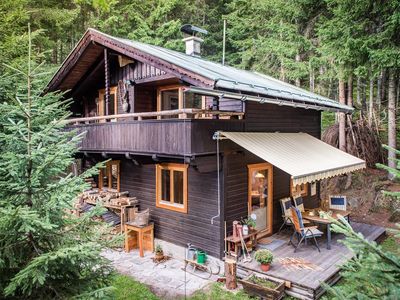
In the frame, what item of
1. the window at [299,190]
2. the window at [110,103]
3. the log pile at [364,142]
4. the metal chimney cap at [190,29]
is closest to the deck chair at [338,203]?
the window at [299,190]

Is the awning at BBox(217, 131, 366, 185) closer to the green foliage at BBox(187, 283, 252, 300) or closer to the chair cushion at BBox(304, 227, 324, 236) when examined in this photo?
the chair cushion at BBox(304, 227, 324, 236)

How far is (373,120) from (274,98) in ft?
28.3

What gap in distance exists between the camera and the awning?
321 inches

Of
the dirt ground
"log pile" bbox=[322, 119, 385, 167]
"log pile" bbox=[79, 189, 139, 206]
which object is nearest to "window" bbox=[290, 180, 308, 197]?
the dirt ground

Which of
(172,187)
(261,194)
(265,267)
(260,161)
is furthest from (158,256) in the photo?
(260,161)

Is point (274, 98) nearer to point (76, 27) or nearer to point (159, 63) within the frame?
point (159, 63)

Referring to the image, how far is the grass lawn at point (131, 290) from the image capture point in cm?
759

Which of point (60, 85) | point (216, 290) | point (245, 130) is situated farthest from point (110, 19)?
point (216, 290)

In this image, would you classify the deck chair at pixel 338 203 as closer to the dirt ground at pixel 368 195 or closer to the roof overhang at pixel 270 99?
the dirt ground at pixel 368 195

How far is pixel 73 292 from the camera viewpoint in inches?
185

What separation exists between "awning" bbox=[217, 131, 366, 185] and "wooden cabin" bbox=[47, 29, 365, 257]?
5 centimetres

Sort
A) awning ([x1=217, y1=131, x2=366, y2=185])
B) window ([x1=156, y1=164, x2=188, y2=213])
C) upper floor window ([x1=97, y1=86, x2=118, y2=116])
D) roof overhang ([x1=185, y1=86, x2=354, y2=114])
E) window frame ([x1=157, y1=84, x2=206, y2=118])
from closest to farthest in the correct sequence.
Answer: roof overhang ([x1=185, y1=86, x2=354, y2=114])
awning ([x1=217, y1=131, x2=366, y2=185])
window ([x1=156, y1=164, x2=188, y2=213])
window frame ([x1=157, y1=84, x2=206, y2=118])
upper floor window ([x1=97, y1=86, x2=118, y2=116])

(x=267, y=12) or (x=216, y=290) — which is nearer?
(x=216, y=290)

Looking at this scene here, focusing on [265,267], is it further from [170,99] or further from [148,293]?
[170,99]
